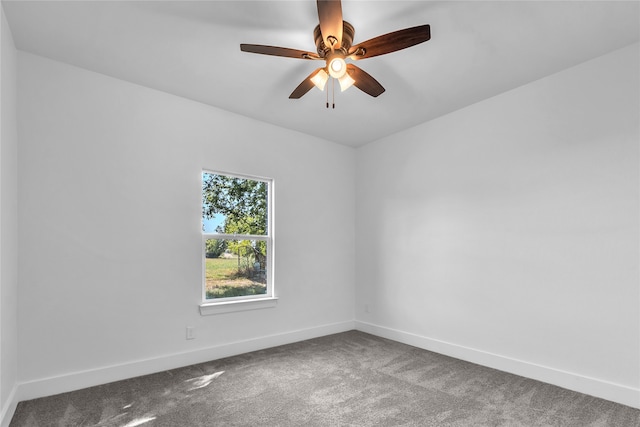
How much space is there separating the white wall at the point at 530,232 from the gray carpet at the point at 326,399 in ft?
1.08

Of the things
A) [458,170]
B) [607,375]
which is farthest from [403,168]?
[607,375]

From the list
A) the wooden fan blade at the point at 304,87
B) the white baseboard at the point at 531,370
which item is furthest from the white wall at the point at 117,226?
the white baseboard at the point at 531,370

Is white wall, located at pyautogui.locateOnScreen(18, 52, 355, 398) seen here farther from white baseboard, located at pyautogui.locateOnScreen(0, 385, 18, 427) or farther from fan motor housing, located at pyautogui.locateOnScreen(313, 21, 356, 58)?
fan motor housing, located at pyautogui.locateOnScreen(313, 21, 356, 58)

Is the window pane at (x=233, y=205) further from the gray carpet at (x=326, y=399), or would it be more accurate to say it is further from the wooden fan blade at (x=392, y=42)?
the wooden fan blade at (x=392, y=42)

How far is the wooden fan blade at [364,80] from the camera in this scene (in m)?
2.46

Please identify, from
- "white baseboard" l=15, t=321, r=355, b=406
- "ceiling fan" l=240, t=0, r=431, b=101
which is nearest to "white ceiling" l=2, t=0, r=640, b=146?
→ "ceiling fan" l=240, t=0, r=431, b=101

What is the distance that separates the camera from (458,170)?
3793mm

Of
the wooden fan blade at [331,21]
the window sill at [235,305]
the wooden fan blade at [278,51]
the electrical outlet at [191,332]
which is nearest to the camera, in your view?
the wooden fan blade at [331,21]

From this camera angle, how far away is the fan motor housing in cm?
229

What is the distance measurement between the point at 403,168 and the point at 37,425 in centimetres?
398

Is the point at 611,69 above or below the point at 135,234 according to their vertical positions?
above

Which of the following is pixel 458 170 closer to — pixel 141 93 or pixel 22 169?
pixel 141 93

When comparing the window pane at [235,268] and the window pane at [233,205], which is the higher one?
the window pane at [233,205]

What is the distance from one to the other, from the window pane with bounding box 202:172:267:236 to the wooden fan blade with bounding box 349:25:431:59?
2.09 meters
